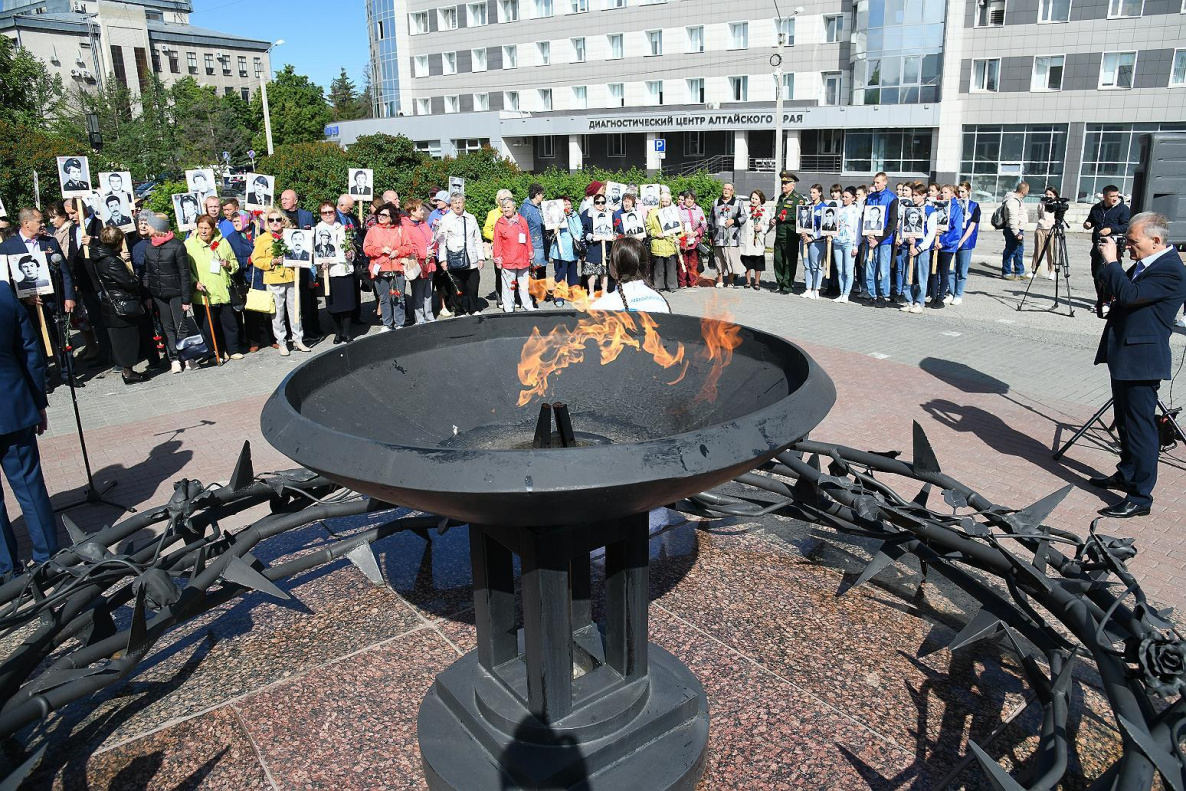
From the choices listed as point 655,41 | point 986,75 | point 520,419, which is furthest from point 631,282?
point 655,41

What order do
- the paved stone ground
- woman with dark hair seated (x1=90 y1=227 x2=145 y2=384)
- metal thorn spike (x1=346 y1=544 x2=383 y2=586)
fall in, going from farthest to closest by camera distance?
woman with dark hair seated (x1=90 y1=227 x2=145 y2=384) < metal thorn spike (x1=346 y1=544 x2=383 y2=586) < the paved stone ground

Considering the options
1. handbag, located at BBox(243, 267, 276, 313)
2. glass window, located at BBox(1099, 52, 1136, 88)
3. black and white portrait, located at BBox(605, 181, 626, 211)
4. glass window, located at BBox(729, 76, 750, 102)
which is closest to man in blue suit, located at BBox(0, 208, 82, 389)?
handbag, located at BBox(243, 267, 276, 313)

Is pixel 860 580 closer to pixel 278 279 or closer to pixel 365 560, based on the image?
pixel 365 560

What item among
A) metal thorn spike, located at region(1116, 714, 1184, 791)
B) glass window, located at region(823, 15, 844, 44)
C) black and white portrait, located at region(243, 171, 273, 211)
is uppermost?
glass window, located at region(823, 15, 844, 44)

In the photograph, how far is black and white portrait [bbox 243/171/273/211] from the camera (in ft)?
41.8

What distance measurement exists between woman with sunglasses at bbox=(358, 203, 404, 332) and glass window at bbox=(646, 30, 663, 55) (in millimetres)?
37429

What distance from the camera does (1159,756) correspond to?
236 cm

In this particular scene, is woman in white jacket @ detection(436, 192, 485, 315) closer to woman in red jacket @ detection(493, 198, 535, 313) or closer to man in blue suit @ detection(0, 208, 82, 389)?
woman in red jacket @ detection(493, 198, 535, 313)

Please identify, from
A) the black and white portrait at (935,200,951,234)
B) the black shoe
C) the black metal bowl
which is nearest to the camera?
the black metal bowl

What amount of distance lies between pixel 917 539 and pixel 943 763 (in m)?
1.01

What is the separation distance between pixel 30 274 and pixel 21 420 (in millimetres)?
2782

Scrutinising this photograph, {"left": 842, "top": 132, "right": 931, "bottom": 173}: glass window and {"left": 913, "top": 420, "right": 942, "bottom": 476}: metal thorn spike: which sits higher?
{"left": 842, "top": 132, "right": 931, "bottom": 173}: glass window

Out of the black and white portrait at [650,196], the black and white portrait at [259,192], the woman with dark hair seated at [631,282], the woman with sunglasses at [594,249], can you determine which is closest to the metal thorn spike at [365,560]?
the woman with dark hair seated at [631,282]

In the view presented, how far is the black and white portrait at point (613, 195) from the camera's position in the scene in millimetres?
15305
